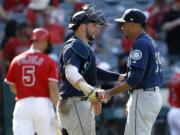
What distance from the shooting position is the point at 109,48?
14430 mm

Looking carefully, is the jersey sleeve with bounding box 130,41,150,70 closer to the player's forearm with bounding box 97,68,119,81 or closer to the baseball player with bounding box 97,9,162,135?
the baseball player with bounding box 97,9,162,135

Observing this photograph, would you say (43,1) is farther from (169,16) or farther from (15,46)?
(169,16)

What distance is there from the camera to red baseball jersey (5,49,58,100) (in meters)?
9.91

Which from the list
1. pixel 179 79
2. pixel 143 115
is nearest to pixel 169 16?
pixel 179 79

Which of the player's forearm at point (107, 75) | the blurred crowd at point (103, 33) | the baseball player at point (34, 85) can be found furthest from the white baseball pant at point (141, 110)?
the blurred crowd at point (103, 33)

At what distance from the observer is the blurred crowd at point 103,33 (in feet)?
43.1

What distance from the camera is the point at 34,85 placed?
9.97 m

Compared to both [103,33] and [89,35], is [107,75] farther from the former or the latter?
[103,33]

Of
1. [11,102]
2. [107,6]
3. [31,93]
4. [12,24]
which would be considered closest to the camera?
[31,93]

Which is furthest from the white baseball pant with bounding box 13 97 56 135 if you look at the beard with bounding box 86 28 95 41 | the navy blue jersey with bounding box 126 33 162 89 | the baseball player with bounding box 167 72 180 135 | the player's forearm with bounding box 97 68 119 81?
the baseball player with bounding box 167 72 180 135

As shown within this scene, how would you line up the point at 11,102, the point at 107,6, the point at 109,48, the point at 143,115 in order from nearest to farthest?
the point at 143,115 → the point at 11,102 → the point at 109,48 → the point at 107,6

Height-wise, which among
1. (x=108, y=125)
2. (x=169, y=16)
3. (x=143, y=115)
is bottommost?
(x=108, y=125)

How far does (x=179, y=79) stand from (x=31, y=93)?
12.3 ft

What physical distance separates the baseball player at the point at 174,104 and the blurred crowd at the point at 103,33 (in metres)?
0.14
